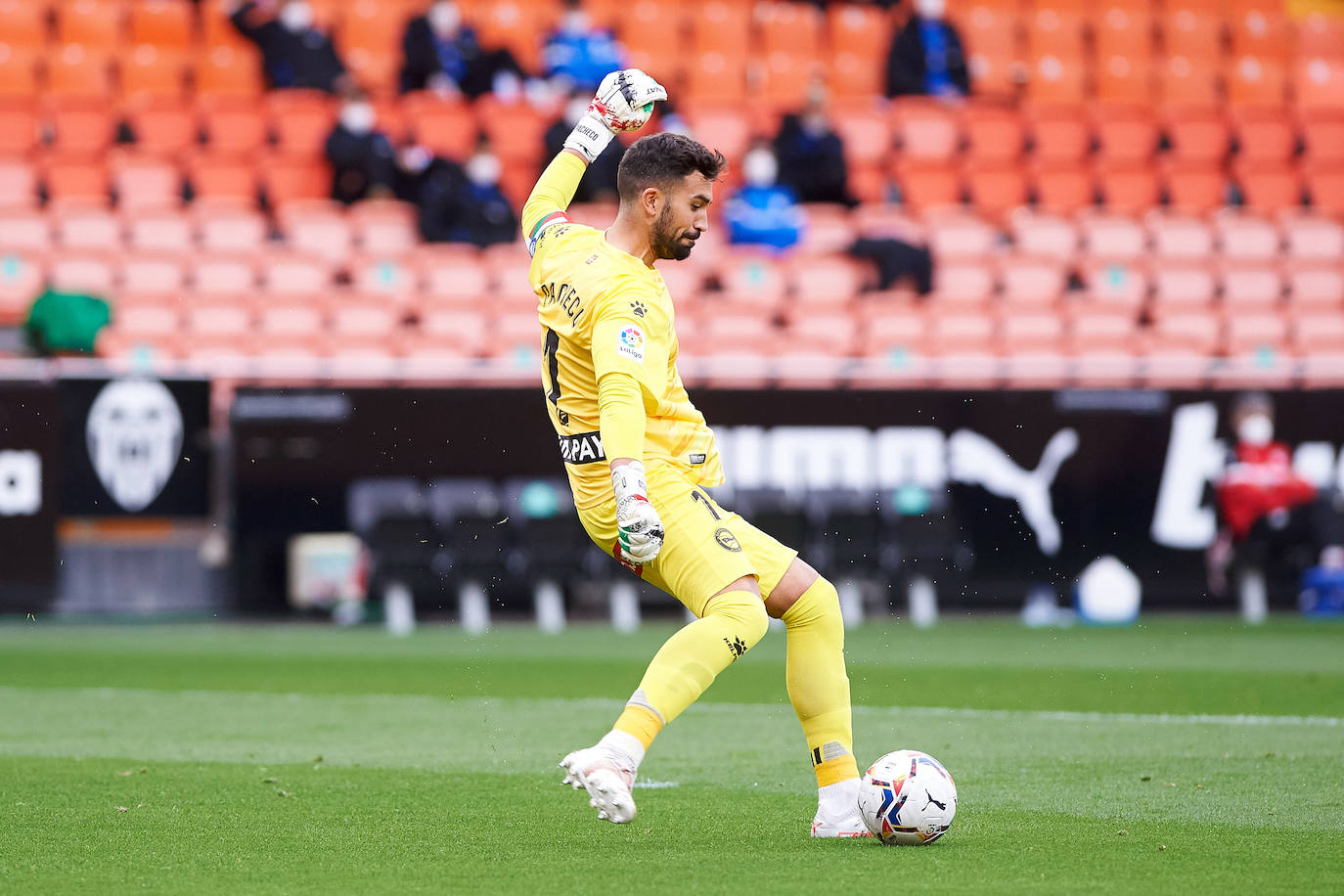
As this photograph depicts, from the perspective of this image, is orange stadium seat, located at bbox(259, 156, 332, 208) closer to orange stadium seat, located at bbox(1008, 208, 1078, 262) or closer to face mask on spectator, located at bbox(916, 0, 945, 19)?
face mask on spectator, located at bbox(916, 0, 945, 19)

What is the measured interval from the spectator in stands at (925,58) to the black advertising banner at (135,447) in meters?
8.58

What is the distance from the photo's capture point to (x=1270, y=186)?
728 inches

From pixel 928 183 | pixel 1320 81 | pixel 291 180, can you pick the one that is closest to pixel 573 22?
pixel 291 180

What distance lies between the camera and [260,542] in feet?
43.1

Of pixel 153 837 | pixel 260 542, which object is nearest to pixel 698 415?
pixel 153 837

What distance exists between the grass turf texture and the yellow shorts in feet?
2.28

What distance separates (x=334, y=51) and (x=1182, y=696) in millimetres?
11606

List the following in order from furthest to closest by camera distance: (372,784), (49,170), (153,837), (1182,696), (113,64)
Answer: (113,64) → (49,170) → (1182,696) → (372,784) → (153,837)

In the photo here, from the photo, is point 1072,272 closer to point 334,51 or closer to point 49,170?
point 334,51

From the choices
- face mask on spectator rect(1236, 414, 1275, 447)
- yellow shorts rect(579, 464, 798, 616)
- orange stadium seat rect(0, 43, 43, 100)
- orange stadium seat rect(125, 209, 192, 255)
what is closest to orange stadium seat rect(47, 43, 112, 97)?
orange stadium seat rect(0, 43, 43, 100)

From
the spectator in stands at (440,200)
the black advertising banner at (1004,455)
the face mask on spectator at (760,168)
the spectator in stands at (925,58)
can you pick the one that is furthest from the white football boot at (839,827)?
the spectator in stands at (925,58)

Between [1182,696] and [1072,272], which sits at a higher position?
[1072,272]

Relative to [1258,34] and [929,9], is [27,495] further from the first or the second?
[1258,34]

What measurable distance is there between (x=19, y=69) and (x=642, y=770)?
13.8m
